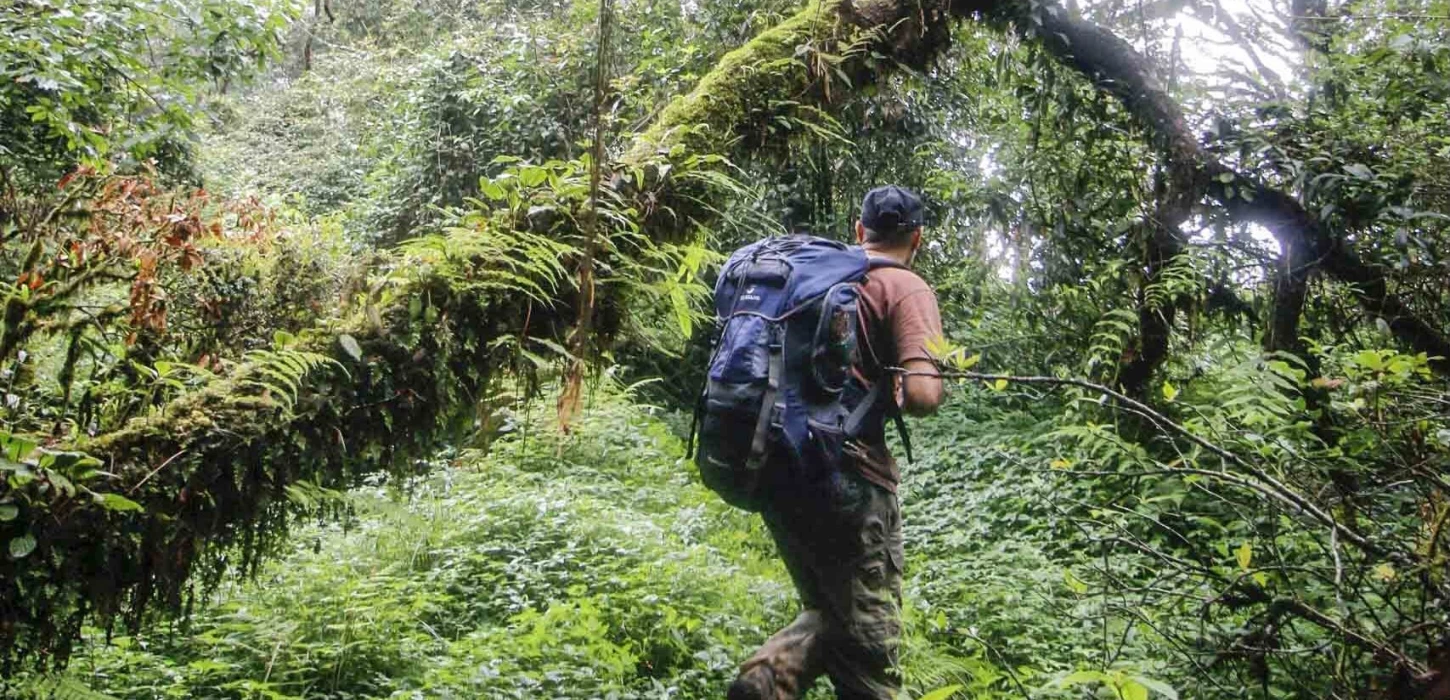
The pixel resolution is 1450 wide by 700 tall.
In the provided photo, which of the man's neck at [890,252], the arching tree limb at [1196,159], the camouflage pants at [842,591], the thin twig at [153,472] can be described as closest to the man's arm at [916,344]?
the man's neck at [890,252]

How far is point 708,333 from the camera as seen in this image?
1029 cm

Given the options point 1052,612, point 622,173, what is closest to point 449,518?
point 622,173

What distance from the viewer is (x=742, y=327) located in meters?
3.85

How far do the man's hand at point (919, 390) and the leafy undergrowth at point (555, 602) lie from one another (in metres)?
0.91

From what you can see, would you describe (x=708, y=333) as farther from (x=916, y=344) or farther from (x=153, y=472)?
(x=153, y=472)

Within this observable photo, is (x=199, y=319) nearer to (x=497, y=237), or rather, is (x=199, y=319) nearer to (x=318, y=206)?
(x=497, y=237)

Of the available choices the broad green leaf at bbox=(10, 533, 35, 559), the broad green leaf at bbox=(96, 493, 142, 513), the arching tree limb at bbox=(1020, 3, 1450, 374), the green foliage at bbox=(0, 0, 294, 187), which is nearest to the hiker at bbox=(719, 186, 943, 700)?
the broad green leaf at bbox=(96, 493, 142, 513)

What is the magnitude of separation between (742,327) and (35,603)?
245 centimetres

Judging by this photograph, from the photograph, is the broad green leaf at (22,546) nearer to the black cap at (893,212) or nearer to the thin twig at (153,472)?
the thin twig at (153,472)

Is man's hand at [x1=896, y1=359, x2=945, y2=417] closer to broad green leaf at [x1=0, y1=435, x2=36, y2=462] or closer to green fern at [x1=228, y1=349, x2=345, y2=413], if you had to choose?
green fern at [x1=228, y1=349, x2=345, y2=413]

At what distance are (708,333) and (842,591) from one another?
6.38 meters

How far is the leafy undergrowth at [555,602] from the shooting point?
4.39 meters

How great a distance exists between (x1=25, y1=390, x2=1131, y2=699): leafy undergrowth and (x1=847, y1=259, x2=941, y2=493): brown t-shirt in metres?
0.89

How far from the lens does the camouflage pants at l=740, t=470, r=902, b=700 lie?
3967 millimetres
